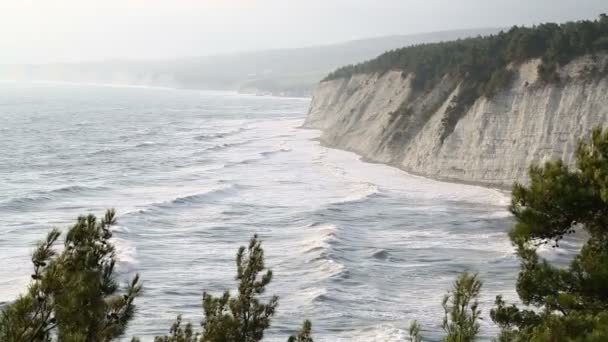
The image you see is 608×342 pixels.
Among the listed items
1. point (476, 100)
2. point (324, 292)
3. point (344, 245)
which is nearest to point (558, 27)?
point (476, 100)

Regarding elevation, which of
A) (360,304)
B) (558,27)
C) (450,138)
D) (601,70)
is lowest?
(360,304)

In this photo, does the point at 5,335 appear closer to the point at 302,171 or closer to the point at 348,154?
the point at 302,171

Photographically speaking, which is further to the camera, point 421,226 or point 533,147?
point 533,147

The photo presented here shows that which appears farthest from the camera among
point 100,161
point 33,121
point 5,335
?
point 33,121

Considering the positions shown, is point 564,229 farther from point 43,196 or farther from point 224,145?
point 224,145

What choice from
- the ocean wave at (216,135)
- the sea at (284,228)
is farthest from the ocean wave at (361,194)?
the ocean wave at (216,135)
